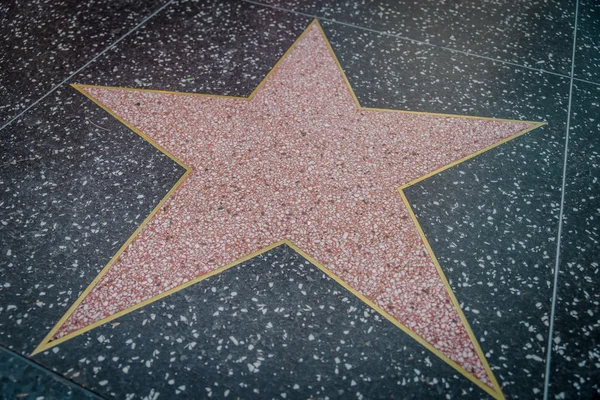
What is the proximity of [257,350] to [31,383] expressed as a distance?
566 mm

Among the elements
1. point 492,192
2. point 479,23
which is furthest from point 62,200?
point 479,23

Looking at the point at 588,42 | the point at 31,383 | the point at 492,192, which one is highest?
the point at 588,42

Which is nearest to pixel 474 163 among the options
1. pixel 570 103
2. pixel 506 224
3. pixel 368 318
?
pixel 506 224

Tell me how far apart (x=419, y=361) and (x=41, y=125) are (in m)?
1.54

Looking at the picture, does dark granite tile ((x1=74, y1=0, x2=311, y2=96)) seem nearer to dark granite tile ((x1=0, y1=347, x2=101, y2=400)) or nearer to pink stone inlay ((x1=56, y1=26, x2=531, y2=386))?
pink stone inlay ((x1=56, y1=26, x2=531, y2=386))

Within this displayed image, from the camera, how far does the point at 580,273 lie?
136cm

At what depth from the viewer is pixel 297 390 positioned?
112cm

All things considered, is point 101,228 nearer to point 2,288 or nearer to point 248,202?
point 2,288

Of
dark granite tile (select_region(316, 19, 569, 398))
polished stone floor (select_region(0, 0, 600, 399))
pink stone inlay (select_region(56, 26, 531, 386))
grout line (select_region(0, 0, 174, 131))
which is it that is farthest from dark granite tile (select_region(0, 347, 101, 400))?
Answer: dark granite tile (select_region(316, 19, 569, 398))

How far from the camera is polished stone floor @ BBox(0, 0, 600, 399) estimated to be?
3.81ft

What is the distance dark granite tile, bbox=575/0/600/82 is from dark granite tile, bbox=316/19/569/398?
0.16 m

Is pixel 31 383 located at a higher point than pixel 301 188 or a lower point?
lower

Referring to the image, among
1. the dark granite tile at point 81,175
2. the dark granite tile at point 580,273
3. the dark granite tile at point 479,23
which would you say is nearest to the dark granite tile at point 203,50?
the dark granite tile at point 81,175

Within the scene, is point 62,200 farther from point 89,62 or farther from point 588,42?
point 588,42
